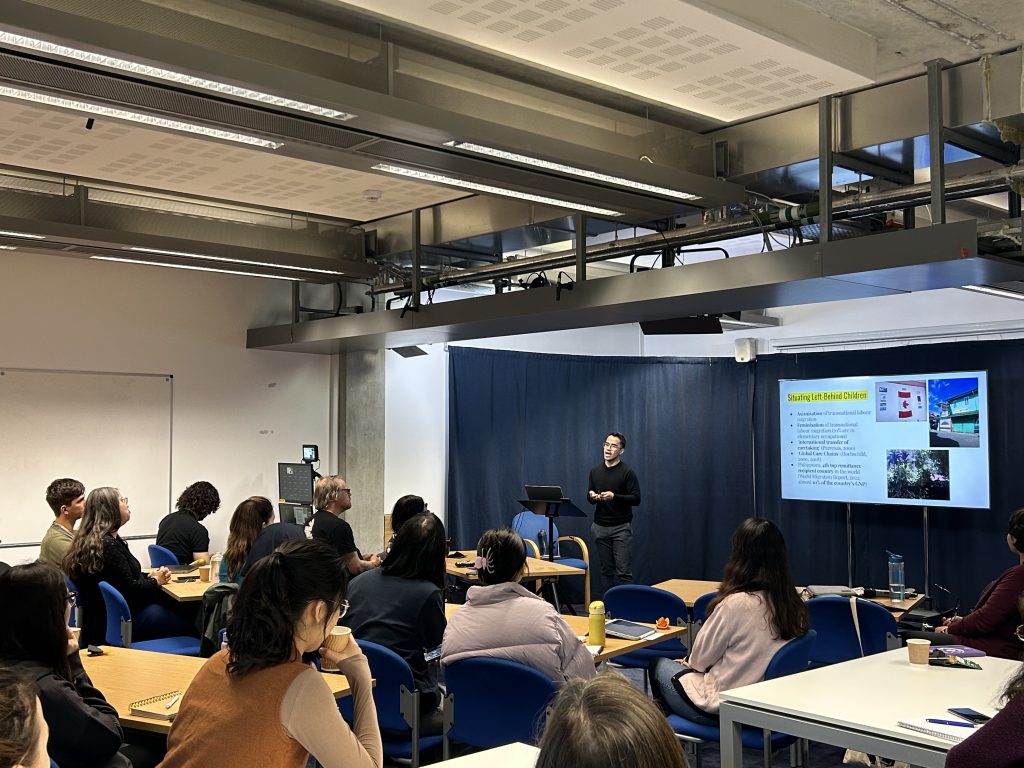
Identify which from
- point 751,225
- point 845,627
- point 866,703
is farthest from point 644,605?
point 751,225

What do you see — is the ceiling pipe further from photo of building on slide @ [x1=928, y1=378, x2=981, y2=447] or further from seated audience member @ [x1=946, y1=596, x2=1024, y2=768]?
photo of building on slide @ [x1=928, y1=378, x2=981, y2=447]

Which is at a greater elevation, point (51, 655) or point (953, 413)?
point (953, 413)

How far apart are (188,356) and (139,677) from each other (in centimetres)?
483

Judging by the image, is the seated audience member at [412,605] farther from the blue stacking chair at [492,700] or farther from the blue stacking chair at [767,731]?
the blue stacking chair at [767,731]

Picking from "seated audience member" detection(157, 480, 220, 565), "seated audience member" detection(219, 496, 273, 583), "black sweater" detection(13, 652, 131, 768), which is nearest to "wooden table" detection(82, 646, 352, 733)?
"black sweater" detection(13, 652, 131, 768)

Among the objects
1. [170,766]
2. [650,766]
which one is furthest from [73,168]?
[650,766]

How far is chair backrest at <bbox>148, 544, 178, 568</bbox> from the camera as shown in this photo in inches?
263

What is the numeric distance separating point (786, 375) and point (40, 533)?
265 inches

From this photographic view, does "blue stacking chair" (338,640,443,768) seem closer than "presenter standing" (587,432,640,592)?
Yes

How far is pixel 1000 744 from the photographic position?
2.08 meters

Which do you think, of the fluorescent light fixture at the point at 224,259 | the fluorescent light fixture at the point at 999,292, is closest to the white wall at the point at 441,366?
the fluorescent light fixture at the point at 999,292

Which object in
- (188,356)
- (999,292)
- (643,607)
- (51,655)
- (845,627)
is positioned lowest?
(845,627)

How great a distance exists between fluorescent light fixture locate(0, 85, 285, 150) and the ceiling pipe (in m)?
2.70

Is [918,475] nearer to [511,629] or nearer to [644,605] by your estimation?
[644,605]
